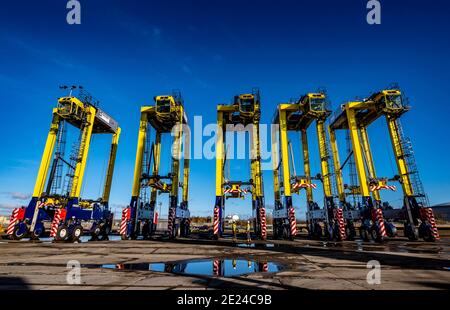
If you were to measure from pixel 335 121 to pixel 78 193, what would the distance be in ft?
91.5

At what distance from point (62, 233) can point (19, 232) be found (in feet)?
12.5

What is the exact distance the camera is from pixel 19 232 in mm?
19375

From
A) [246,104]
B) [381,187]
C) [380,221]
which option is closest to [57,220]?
[246,104]

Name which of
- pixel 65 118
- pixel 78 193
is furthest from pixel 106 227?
pixel 65 118

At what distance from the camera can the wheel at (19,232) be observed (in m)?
19.2

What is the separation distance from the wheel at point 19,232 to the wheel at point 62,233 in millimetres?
3362

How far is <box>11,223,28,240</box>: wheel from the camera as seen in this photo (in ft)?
63.0

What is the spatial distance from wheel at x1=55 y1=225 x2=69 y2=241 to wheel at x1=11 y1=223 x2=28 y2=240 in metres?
3.36

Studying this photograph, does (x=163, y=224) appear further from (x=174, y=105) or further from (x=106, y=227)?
(x=174, y=105)

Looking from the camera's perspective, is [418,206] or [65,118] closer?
[418,206]

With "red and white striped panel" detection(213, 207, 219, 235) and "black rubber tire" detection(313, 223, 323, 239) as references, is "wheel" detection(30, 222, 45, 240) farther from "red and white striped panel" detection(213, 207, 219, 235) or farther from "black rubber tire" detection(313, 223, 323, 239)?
"black rubber tire" detection(313, 223, 323, 239)

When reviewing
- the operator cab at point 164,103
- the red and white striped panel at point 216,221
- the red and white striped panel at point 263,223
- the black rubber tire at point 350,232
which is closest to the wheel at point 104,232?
the red and white striped panel at point 216,221
